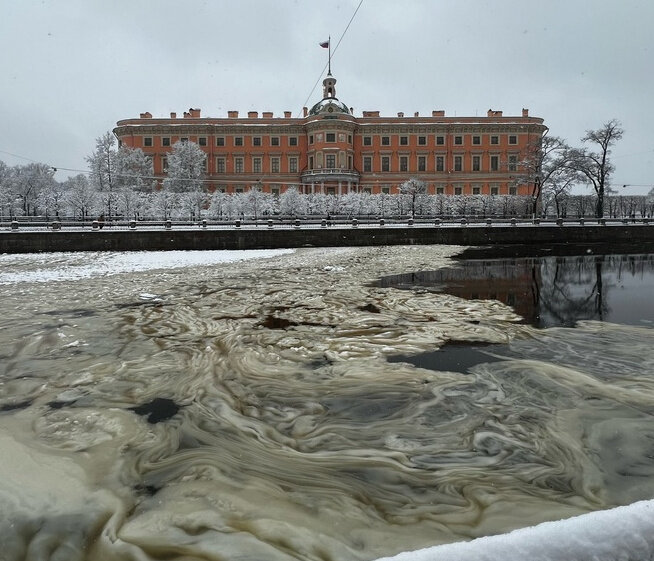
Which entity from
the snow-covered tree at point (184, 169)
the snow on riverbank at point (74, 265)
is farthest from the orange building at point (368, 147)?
the snow on riverbank at point (74, 265)

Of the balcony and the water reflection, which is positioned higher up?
the balcony

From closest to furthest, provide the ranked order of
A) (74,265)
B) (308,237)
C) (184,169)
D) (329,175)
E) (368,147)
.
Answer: (74,265) → (308,237) → (184,169) → (329,175) → (368,147)

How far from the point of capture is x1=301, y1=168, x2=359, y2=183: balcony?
208ft

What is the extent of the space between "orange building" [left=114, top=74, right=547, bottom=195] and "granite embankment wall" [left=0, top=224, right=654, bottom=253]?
36973mm

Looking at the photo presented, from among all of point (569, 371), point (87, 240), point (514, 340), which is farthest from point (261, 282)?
point (87, 240)

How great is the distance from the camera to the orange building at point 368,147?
67250 millimetres

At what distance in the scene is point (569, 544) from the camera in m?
1.70

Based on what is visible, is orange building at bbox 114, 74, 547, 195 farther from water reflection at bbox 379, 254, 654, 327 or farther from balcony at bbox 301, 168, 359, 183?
water reflection at bbox 379, 254, 654, 327

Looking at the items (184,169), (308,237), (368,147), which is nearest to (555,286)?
(308,237)

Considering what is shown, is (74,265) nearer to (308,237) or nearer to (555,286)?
(308,237)

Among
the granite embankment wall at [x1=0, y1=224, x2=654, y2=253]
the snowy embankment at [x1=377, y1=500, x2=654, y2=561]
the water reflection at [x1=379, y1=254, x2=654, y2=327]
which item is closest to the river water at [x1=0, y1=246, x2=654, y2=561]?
the water reflection at [x1=379, y1=254, x2=654, y2=327]

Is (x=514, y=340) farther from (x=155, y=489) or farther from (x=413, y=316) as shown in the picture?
(x=155, y=489)

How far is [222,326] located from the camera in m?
7.39

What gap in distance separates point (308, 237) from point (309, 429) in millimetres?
24356
